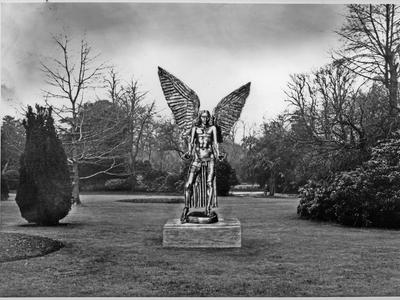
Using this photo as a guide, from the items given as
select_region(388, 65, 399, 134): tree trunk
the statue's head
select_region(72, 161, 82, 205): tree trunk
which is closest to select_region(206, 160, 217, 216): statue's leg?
the statue's head

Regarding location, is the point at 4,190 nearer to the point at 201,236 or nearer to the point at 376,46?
the point at 201,236

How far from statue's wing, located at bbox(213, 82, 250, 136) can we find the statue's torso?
1.04 feet

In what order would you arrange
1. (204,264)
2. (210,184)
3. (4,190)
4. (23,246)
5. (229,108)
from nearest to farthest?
1. (204,264)
2. (23,246)
3. (210,184)
4. (229,108)
5. (4,190)

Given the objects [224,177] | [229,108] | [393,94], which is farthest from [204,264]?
[224,177]

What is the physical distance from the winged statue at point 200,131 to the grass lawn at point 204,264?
36.0 inches

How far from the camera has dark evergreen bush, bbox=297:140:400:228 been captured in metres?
8.87

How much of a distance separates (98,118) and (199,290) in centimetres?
559

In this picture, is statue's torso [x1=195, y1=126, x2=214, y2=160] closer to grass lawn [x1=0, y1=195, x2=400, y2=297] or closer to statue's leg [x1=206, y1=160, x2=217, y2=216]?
statue's leg [x1=206, y1=160, x2=217, y2=216]

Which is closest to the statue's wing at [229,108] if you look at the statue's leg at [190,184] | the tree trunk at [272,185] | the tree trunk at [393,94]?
the statue's leg at [190,184]

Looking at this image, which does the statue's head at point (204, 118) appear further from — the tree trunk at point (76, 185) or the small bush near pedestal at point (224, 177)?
the small bush near pedestal at point (224, 177)

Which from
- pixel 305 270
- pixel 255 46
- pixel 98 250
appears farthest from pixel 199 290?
pixel 255 46

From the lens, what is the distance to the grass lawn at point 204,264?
5.34 meters

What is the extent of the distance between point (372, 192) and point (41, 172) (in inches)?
252

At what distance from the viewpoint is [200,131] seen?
724 centimetres
